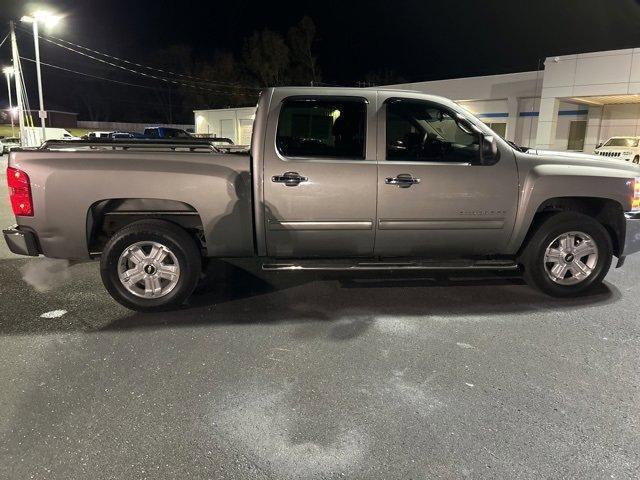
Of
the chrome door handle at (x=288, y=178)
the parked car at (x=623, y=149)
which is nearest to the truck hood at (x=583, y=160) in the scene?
the chrome door handle at (x=288, y=178)

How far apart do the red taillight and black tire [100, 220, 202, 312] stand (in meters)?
0.71

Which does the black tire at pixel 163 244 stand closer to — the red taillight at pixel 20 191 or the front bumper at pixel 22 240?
the front bumper at pixel 22 240

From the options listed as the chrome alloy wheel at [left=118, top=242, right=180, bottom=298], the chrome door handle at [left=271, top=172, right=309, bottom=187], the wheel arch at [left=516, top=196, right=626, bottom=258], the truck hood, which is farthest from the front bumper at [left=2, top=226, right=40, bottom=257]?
the truck hood

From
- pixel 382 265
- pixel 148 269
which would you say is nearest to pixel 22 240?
pixel 148 269

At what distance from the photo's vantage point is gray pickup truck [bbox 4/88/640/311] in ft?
14.2

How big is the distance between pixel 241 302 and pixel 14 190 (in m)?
2.21

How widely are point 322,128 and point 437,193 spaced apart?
126cm

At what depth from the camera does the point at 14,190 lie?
4.28 meters

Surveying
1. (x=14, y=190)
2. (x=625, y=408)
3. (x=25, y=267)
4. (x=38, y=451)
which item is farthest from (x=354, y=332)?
(x=25, y=267)

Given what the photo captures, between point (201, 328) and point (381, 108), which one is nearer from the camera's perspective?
point (201, 328)

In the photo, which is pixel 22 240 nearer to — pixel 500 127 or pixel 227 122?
pixel 500 127

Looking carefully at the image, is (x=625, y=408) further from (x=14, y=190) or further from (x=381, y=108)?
(x=14, y=190)

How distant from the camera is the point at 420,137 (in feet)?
16.6

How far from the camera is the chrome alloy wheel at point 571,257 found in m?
4.95
